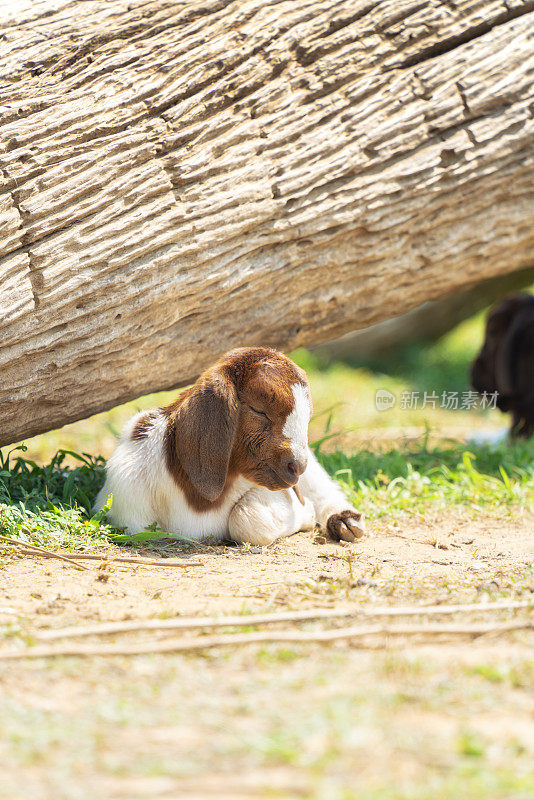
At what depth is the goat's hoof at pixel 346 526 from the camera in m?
3.78

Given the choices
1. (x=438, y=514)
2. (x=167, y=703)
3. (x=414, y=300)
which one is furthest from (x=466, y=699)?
(x=414, y=300)

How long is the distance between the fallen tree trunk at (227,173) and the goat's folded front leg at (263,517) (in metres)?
0.97

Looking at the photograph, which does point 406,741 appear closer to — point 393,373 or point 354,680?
point 354,680

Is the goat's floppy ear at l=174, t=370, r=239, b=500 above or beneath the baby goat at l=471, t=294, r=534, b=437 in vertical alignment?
above

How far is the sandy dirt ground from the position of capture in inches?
63.4

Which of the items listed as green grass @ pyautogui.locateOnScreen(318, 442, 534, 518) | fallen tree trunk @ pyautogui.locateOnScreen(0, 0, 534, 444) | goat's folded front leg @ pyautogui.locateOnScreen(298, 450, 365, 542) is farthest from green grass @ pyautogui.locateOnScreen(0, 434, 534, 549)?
goat's folded front leg @ pyautogui.locateOnScreen(298, 450, 365, 542)

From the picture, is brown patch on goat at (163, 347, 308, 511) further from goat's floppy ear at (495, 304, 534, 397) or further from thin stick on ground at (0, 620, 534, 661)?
goat's floppy ear at (495, 304, 534, 397)

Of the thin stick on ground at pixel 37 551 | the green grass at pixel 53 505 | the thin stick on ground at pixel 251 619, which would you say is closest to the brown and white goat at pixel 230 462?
the green grass at pixel 53 505

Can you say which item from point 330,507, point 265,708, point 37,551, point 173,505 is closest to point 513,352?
point 330,507

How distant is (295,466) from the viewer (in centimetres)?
346

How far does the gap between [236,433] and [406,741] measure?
189cm

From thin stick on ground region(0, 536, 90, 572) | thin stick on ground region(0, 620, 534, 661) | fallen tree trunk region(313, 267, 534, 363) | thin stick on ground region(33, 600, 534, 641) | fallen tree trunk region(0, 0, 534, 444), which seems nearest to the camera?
thin stick on ground region(0, 620, 534, 661)

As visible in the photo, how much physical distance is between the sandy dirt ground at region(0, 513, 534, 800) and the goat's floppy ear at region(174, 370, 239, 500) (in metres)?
0.57

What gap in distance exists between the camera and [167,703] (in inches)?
76.4
